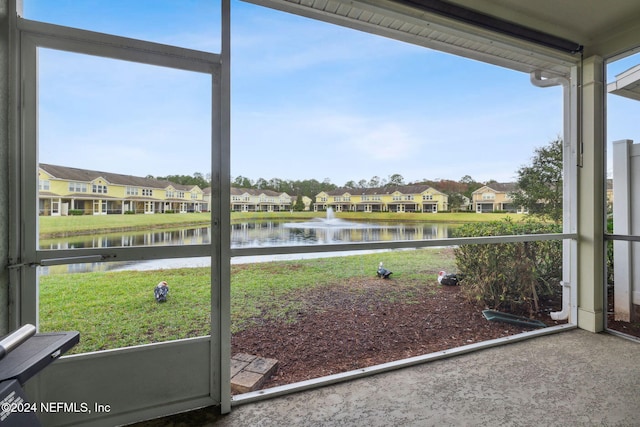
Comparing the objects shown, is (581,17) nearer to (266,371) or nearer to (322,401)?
(322,401)

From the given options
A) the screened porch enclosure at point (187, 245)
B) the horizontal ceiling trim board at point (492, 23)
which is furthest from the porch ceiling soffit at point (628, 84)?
the horizontal ceiling trim board at point (492, 23)

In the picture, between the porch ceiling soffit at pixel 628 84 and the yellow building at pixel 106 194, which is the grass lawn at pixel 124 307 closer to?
the yellow building at pixel 106 194

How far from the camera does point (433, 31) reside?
2445 mm

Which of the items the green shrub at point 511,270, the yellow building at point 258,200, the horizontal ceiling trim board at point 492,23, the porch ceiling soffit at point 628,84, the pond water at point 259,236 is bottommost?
the green shrub at point 511,270

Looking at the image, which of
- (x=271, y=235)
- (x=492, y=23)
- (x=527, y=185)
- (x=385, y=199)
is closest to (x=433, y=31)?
(x=492, y=23)

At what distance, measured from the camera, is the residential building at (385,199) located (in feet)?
8.28

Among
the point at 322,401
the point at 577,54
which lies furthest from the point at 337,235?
the point at 577,54

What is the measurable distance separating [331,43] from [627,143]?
306 cm

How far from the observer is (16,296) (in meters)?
1.52

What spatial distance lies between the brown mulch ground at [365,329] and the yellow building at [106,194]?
4.56ft

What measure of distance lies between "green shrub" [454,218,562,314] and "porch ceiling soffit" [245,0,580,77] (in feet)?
5.48

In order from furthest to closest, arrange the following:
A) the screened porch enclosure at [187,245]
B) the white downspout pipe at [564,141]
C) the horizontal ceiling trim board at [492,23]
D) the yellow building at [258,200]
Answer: the white downspout pipe at [564,141]
the horizontal ceiling trim board at [492,23]
the yellow building at [258,200]
the screened porch enclosure at [187,245]

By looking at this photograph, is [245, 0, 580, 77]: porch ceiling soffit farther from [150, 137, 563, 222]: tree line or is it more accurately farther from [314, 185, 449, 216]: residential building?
[314, 185, 449, 216]: residential building

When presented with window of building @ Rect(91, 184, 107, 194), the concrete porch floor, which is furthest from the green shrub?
window of building @ Rect(91, 184, 107, 194)
